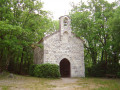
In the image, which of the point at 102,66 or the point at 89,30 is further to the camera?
the point at 102,66

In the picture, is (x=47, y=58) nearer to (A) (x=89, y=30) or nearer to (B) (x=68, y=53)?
(B) (x=68, y=53)

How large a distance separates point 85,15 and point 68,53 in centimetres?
565

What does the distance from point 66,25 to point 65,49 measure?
11.2ft

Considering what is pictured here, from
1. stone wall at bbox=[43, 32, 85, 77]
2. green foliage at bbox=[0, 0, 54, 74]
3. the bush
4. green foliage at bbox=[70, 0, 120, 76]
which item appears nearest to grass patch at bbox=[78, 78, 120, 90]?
the bush

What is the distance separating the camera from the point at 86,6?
20875mm

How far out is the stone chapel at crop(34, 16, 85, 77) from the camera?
58.2 feet

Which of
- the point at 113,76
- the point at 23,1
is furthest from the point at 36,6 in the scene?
the point at 113,76

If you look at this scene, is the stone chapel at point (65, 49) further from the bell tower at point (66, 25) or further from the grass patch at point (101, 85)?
the grass patch at point (101, 85)

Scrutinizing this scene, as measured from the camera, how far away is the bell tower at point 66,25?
18.5 metres

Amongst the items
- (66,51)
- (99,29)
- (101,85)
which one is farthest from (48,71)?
(99,29)

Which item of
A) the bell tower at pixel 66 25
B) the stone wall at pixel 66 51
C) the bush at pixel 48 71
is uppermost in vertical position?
the bell tower at pixel 66 25

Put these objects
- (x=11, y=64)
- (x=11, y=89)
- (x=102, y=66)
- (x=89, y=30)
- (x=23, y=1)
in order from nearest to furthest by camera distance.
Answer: (x=11, y=89), (x=23, y=1), (x=89, y=30), (x=102, y=66), (x=11, y=64)

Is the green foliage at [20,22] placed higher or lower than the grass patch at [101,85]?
higher

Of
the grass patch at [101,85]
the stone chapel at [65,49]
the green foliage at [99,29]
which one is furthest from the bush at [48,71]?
the green foliage at [99,29]
